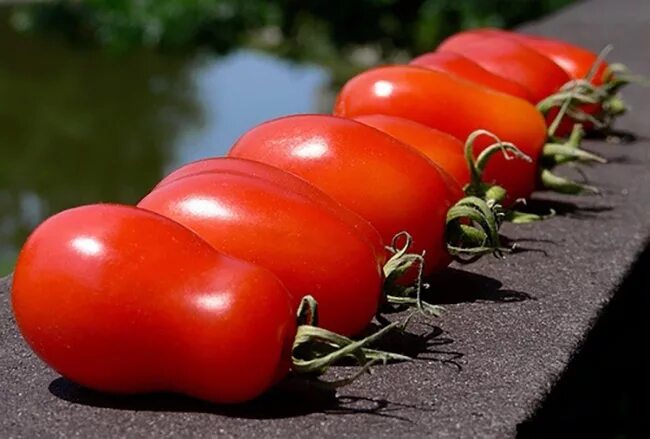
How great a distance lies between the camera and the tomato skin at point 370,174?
4.57 ft

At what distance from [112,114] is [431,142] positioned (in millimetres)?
6287

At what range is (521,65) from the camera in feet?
6.83

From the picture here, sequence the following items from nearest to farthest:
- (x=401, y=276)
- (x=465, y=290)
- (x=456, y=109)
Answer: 1. (x=401, y=276)
2. (x=465, y=290)
3. (x=456, y=109)

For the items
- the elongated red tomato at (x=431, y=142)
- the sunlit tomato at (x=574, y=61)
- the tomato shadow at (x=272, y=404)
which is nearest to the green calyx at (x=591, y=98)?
the sunlit tomato at (x=574, y=61)

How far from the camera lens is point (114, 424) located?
1.12m

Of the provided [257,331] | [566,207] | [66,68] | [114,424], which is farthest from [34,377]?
[66,68]

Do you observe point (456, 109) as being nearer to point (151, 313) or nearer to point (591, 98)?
point (591, 98)

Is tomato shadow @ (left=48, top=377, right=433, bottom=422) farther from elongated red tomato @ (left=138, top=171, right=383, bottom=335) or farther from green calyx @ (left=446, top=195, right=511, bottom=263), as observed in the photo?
green calyx @ (left=446, top=195, right=511, bottom=263)

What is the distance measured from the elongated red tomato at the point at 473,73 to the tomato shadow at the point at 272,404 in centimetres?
80

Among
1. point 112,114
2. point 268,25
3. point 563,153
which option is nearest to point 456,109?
point 563,153

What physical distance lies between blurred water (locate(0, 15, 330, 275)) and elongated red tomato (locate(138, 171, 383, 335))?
13.5 feet

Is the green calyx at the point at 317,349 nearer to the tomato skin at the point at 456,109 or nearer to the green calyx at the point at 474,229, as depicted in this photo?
the green calyx at the point at 474,229

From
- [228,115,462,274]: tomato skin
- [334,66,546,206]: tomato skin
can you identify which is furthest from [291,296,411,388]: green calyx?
[334,66,546,206]: tomato skin

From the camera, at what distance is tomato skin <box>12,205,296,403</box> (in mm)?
1100
